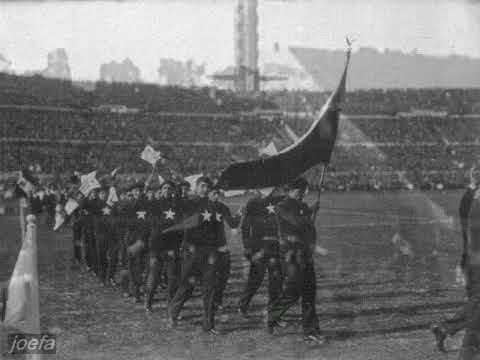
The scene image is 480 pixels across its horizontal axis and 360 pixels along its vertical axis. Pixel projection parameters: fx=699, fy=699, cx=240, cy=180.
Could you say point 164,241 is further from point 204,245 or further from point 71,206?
point 71,206

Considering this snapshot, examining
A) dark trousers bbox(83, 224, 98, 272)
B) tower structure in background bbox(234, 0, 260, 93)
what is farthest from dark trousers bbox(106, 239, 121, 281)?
tower structure in background bbox(234, 0, 260, 93)

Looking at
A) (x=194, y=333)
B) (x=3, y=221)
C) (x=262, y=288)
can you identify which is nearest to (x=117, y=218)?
(x=262, y=288)

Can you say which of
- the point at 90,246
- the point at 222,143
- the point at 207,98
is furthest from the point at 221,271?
the point at 207,98

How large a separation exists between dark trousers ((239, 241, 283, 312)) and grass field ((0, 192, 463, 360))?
11.5 inches

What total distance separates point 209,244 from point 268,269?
1.06 metres

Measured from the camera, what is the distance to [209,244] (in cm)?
736

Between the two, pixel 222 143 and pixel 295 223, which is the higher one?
pixel 295 223

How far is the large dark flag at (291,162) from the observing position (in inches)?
285

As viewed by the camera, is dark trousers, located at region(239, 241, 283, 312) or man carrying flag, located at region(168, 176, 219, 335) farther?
dark trousers, located at region(239, 241, 283, 312)

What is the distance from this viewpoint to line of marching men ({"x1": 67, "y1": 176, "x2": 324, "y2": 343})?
700 centimetres

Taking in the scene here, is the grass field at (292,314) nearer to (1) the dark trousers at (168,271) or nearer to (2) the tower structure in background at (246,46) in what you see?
(1) the dark trousers at (168,271)

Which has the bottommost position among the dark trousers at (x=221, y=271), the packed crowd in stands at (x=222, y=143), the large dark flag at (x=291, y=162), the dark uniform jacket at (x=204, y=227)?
the packed crowd in stands at (x=222, y=143)

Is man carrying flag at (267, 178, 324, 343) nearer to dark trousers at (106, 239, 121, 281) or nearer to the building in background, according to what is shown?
dark trousers at (106, 239, 121, 281)

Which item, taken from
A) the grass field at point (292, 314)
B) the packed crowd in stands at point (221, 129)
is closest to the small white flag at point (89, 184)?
the grass field at point (292, 314)
